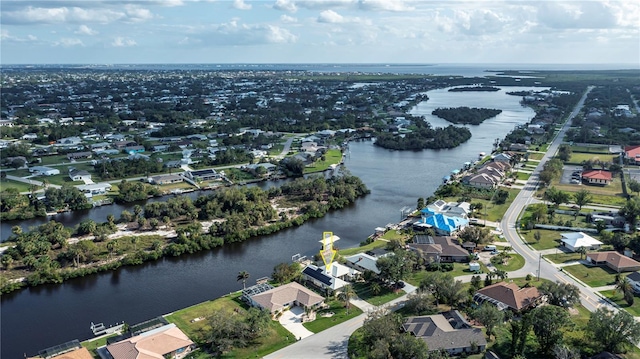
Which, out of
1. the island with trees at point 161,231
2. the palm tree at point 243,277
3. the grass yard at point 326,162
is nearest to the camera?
the palm tree at point 243,277

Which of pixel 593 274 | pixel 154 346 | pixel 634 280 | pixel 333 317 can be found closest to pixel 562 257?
pixel 593 274

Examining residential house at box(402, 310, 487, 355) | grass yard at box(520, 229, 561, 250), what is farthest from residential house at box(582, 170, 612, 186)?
residential house at box(402, 310, 487, 355)

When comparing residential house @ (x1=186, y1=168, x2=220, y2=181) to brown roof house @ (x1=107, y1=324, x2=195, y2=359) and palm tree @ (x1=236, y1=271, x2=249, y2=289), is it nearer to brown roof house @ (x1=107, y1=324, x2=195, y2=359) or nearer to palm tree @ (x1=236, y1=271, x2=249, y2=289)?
palm tree @ (x1=236, y1=271, x2=249, y2=289)

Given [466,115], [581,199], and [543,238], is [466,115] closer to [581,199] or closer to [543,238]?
[581,199]

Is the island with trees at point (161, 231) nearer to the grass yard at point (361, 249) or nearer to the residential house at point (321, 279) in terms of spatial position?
the grass yard at point (361, 249)

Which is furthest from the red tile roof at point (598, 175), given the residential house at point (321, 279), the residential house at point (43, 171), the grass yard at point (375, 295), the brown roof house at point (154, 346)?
the residential house at point (43, 171)

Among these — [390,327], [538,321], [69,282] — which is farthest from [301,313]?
[69,282]

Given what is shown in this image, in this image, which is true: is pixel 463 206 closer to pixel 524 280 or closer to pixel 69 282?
pixel 524 280
